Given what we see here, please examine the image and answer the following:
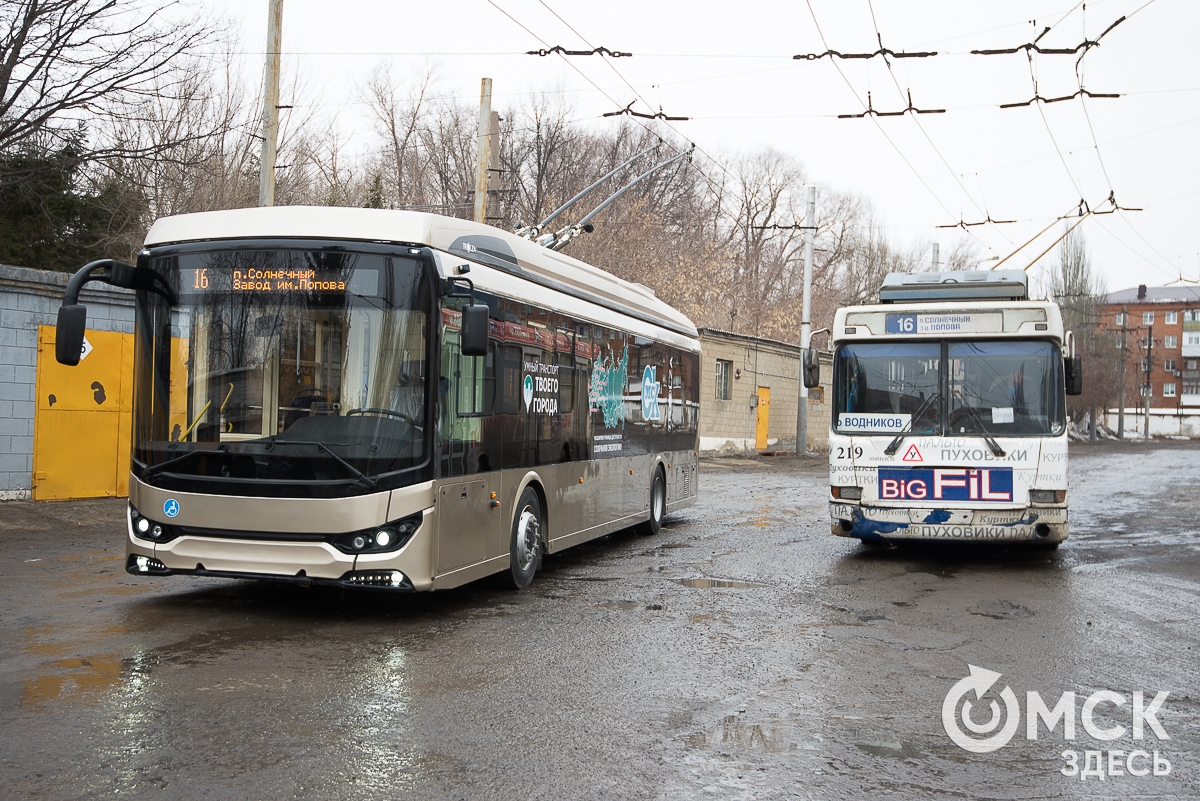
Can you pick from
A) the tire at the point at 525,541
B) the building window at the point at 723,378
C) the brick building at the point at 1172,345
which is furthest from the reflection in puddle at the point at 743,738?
the brick building at the point at 1172,345

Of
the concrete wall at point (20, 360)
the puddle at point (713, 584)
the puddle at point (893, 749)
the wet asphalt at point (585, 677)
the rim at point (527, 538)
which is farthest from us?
the concrete wall at point (20, 360)

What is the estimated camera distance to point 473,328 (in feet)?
24.6

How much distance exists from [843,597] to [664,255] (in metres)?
36.7

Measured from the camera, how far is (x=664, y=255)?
45375mm

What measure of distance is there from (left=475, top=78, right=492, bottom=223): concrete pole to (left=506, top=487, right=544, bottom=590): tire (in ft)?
34.2

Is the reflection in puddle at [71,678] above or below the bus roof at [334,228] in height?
below

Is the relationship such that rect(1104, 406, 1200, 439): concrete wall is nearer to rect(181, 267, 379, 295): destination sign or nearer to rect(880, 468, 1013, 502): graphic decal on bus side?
rect(880, 468, 1013, 502): graphic decal on bus side

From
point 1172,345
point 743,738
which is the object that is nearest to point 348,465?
point 743,738

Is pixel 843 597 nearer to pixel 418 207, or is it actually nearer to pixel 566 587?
pixel 566 587

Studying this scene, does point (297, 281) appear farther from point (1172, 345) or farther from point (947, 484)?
point (1172, 345)

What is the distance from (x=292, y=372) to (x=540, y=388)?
279 cm

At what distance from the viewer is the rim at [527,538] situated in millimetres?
9328

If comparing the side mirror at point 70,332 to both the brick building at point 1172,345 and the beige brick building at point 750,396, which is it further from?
the brick building at point 1172,345

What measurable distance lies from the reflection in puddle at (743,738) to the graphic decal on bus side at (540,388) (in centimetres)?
441
